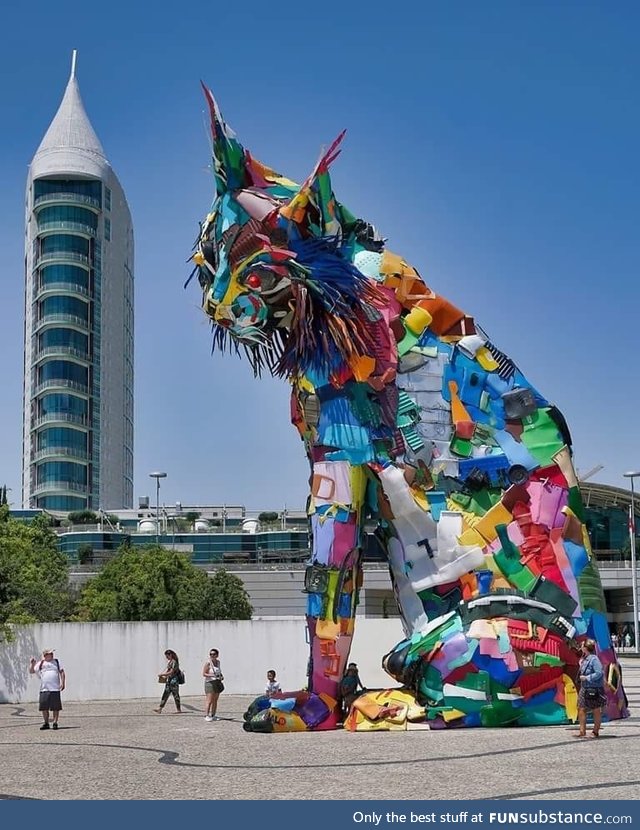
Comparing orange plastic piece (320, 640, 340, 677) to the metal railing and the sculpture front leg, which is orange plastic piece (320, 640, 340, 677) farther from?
the metal railing

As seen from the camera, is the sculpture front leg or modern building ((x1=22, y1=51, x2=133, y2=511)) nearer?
the sculpture front leg

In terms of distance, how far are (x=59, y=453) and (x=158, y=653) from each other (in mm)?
79991

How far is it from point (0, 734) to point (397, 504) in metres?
7.20

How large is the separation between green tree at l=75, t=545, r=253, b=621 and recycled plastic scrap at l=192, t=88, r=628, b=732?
37.2m

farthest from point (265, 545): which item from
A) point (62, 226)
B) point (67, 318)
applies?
point (62, 226)

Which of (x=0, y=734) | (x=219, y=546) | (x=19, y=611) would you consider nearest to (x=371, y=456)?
(x=0, y=734)

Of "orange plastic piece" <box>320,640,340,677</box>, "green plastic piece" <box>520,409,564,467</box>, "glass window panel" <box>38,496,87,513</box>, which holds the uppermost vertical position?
"glass window panel" <box>38,496,87,513</box>

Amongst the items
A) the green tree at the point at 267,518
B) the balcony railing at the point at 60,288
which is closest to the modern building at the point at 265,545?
the green tree at the point at 267,518

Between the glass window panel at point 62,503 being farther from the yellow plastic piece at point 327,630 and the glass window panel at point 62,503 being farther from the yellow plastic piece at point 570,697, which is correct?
the yellow plastic piece at point 570,697

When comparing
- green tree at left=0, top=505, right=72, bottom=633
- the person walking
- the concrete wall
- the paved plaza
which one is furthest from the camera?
green tree at left=0, top=505, right=72, bottom=633

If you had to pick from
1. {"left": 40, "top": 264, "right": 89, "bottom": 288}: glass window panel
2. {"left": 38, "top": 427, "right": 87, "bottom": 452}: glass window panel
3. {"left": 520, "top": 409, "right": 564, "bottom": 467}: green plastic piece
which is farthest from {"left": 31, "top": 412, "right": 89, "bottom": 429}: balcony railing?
{"left": 520, "top": 409, "right": 564, "bottom": 467}: green plastic piece

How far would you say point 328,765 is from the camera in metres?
10.7

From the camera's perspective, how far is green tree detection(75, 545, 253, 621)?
51000mm
